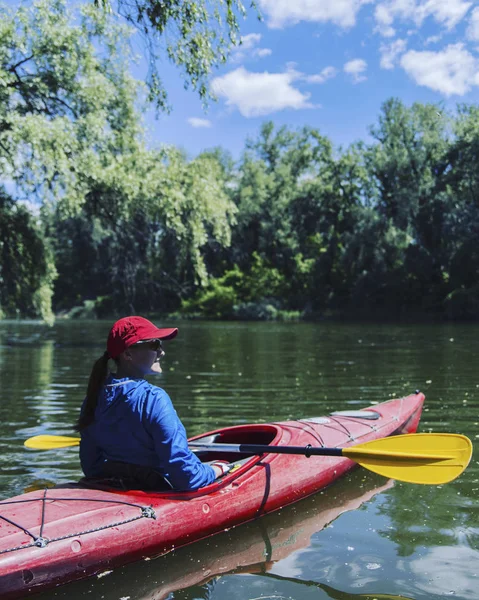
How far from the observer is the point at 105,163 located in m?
16.3

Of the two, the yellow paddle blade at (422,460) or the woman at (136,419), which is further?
the yellow paddle blade at (422,460)

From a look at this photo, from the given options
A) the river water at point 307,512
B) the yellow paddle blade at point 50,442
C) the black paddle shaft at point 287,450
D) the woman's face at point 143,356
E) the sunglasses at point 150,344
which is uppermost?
the sunglasses at point 150,344

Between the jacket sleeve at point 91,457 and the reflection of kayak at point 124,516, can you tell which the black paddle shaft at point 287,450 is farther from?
the jacket sleeve at point 91,457

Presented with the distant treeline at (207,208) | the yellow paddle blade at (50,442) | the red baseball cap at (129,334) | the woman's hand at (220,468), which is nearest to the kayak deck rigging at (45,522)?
the woman's hand at (220,468)

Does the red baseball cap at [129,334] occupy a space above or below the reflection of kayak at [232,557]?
above

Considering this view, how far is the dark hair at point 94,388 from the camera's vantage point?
3764mm

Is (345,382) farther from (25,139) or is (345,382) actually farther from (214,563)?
(25,139)

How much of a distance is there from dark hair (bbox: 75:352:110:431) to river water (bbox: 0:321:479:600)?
0.82 m

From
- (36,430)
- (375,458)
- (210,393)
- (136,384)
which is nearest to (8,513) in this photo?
(136,384)

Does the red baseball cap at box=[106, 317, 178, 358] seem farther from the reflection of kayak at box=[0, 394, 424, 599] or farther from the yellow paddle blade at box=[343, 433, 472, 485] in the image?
the yellow paddle blade at box=[343, 433, 472, 485]

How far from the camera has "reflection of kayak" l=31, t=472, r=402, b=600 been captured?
3.38 metres

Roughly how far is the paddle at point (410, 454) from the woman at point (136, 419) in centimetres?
87

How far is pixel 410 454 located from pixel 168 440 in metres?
1.56

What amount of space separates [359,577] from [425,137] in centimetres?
3720
